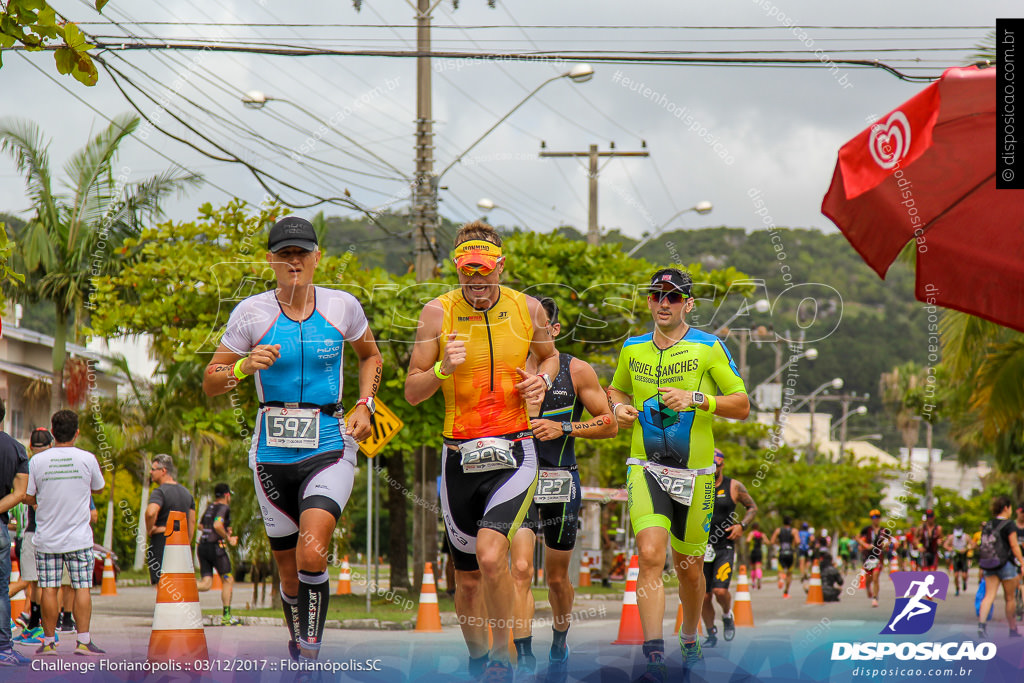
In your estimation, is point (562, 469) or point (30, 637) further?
point (30, 637)

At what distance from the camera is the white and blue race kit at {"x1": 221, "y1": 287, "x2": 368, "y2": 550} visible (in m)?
6.63

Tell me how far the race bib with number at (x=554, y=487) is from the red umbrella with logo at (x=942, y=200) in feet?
11.3

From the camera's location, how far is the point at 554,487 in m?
9.11

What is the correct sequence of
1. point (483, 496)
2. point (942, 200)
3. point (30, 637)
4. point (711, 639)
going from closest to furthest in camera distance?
1. point (942, 200)
2. point (483, 496)
3. point (711, 639)
4. point (30, 637)

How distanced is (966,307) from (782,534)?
2328 cm

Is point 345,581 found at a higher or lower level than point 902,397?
lower

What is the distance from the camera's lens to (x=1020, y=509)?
17.3 metres

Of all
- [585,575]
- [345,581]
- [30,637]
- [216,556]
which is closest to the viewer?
[30,637]

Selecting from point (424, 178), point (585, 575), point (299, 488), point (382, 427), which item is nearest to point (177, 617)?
point (299, 488)

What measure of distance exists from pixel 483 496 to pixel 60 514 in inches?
185

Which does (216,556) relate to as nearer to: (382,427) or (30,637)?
(382,427)

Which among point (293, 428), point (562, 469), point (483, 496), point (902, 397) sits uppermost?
point (902, 397)

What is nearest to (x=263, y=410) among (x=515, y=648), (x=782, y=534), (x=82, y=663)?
(x=515, y=648)

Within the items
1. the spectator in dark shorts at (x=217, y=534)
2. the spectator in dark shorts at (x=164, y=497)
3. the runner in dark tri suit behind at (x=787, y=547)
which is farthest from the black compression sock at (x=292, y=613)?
the runner in dark tri suit behind at (x=787, y=547)
